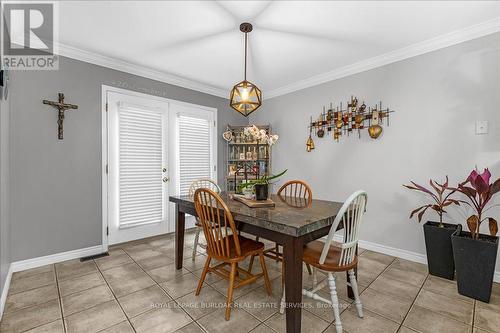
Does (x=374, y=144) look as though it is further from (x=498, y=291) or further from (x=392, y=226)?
(x=498, y=291)

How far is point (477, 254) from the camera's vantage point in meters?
1.89

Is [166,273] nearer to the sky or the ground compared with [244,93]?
nearer to the ground

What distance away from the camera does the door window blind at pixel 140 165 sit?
3.07m

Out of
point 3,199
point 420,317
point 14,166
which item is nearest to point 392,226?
point 420,317

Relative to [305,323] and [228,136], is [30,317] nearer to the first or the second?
[305,323]

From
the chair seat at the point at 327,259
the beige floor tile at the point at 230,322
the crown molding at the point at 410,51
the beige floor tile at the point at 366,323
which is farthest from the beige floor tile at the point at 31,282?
the crown molding at the point at 410,51

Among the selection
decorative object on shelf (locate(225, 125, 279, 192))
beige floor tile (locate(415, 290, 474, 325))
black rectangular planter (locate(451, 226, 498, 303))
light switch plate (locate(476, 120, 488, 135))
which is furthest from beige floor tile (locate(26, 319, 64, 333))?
light switch plate (locate(476, 120, 488, 135))

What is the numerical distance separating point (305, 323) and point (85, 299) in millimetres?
1761

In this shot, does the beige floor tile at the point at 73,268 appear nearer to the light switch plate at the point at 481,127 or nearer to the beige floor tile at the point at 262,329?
the beige floor tile at the point at 262,329

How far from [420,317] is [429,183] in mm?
1458

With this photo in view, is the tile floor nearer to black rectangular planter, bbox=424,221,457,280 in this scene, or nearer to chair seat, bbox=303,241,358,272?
black rectangular planter, bbox=424,221,457,280

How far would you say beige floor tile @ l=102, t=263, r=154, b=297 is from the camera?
6.82ft

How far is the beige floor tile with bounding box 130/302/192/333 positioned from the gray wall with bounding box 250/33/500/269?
247 centimetres

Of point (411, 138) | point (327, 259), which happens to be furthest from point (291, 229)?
point (411, 138)
